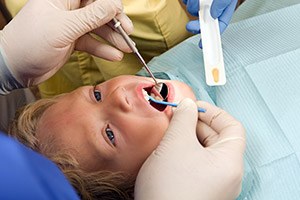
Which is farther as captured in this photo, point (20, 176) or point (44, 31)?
point (44, 31)

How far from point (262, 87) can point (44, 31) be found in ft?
1.79

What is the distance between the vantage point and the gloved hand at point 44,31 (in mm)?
1127

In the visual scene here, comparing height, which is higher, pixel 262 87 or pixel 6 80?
pixel 6 80

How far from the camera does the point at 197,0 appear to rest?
4.24ft

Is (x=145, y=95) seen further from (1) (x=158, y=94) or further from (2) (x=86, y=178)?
(2) (x=86, y=178)

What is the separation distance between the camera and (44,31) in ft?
3.76

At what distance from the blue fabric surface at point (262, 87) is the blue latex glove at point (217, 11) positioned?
7cm

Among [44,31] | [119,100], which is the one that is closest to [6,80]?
[44,31]

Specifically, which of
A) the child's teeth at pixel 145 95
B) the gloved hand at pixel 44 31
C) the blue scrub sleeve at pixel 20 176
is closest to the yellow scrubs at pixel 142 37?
the gloved hand at pixel 44 31

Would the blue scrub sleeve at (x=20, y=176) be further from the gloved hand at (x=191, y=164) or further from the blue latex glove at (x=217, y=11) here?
the blue latex glove at (x=217, y=11)

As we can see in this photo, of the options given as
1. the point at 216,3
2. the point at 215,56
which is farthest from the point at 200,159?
the point at 216,3

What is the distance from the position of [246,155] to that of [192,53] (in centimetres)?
35

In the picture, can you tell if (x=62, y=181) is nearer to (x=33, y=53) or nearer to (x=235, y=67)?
(x=33, y=53)

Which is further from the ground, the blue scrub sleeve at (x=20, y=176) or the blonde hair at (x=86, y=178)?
→ the blue scrub sleeve at (x=20, y=176)
